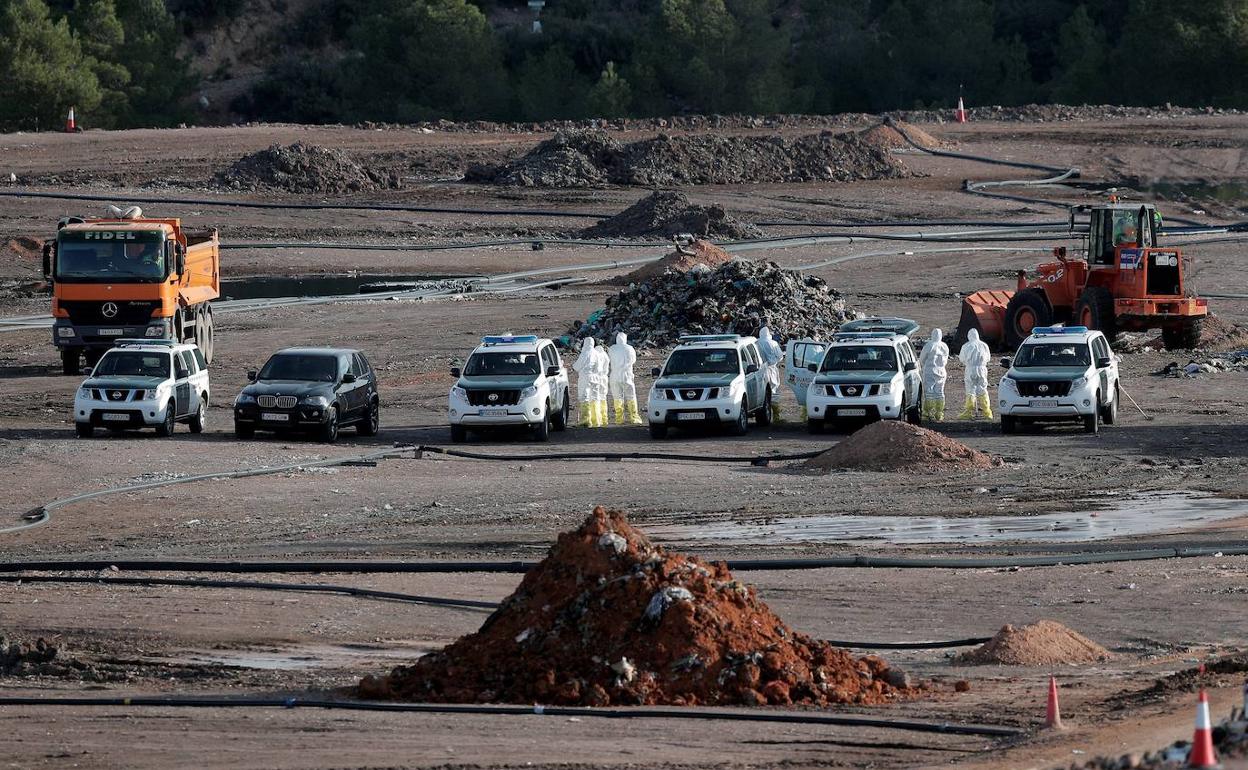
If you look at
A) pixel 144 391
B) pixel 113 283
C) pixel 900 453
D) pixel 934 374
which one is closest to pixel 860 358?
pixel 934 374

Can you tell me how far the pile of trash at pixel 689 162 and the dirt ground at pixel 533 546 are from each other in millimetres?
20800

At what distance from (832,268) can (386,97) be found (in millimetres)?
41202

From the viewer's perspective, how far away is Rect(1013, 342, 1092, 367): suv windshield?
29.5m

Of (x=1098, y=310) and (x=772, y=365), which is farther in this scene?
(x=1098, y=310)

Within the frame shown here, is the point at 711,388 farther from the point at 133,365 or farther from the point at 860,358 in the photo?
the point at 133,365

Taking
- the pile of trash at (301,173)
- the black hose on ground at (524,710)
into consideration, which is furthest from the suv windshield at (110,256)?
the pile of trash at (301,173)

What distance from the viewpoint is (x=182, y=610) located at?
1667cm

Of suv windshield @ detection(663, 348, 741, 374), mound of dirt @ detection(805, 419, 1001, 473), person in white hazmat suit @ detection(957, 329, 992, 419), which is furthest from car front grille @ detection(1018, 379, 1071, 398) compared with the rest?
suv windshield @ detection(663, 348, 741, 374)

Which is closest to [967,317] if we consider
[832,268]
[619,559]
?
[832,268]

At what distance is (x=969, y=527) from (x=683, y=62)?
2774 inches

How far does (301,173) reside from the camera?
6481cm

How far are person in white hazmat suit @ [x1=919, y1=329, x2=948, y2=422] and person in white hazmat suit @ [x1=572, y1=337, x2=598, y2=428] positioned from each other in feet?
16.9

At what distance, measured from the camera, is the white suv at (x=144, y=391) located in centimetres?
2870

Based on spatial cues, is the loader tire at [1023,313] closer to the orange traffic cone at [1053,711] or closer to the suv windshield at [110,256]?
the suv windshield at [110,256]
